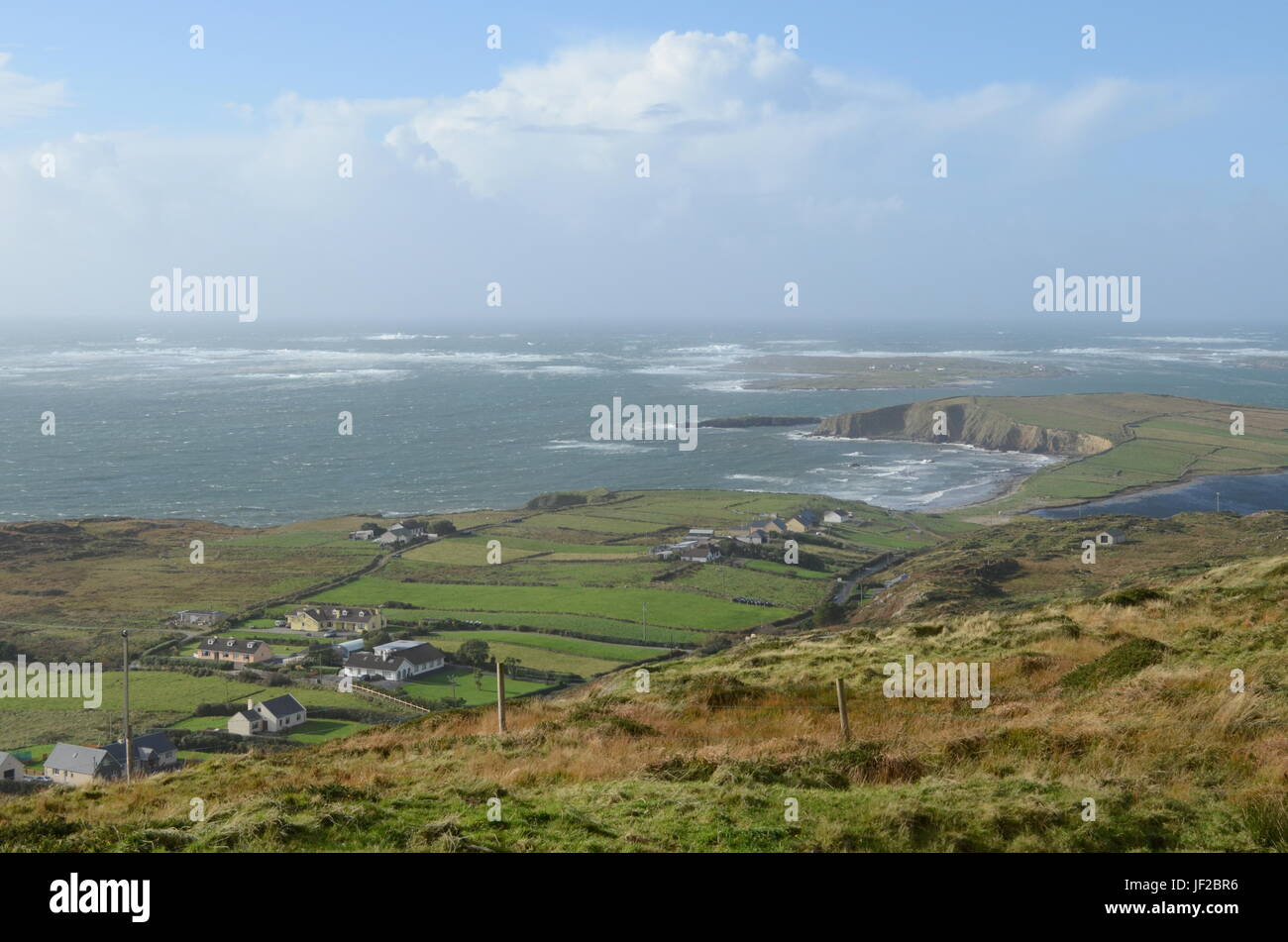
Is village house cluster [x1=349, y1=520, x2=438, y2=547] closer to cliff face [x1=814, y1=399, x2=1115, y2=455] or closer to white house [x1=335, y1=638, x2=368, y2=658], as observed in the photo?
white house [x1=335, y1=638, x2=368, y2=658]

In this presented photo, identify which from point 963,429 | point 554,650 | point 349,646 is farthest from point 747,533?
point 963,429

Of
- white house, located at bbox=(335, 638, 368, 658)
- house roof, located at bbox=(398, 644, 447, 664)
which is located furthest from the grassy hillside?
white house, located at bbox=(335, 638, 368, 658)

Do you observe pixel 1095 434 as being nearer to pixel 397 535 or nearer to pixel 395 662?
pixel 397 535

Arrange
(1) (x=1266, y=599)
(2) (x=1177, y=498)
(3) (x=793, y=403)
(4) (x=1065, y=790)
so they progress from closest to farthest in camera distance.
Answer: (4) (x=1065, y=790) < (1) (x=1266, y=599) < (2) (x=1177, y=498) < (3) (x=793, y=403)

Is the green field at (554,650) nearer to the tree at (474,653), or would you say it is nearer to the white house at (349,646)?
the tree at (474,653)

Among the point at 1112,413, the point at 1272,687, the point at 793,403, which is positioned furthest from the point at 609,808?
the point at 793,403
